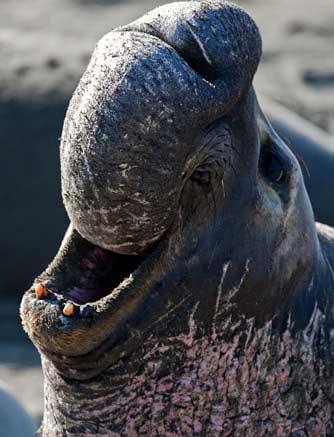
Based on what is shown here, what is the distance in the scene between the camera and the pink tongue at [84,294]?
1.68m

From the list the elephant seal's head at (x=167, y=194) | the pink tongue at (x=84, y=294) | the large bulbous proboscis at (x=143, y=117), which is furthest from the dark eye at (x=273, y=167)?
the pink tongue at (x=84, y=294)

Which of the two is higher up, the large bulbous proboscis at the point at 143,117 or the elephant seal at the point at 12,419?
the large bulbous proboscis at the point at 143,117

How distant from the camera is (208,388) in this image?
70.1 inches

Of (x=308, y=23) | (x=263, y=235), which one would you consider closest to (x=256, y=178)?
(x=263, y=235)

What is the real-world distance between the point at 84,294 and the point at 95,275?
0.03 m

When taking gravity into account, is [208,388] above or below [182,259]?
below

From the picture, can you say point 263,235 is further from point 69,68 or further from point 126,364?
point 69,68

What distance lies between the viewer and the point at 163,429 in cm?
179

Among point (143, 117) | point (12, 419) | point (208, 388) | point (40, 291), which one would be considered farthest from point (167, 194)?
point (12, 419)

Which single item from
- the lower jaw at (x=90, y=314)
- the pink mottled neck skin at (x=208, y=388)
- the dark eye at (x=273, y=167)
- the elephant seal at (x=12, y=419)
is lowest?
the elephant seal at (x=12, y=419)

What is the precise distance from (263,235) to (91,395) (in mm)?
291

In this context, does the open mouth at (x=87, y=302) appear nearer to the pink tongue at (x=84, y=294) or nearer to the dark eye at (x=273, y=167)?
the pink tongue at (x=84, y=294)

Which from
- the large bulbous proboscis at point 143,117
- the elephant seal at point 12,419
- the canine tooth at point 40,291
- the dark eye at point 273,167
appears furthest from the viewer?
the elephant seal at point 12,419

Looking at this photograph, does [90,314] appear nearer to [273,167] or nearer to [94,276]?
[94,276]
